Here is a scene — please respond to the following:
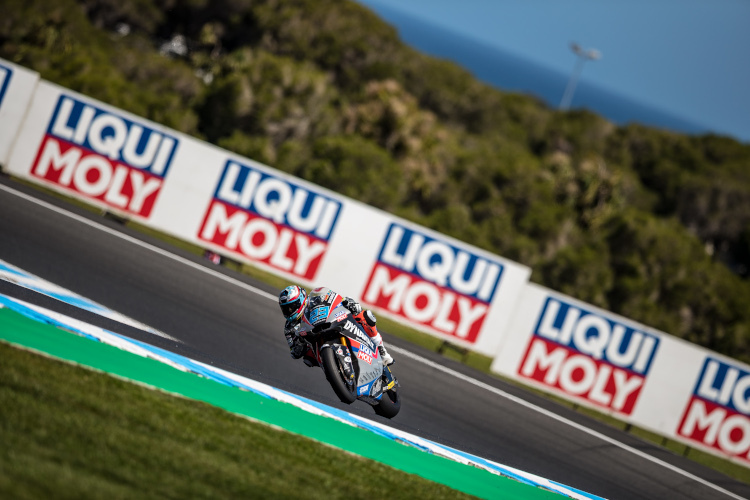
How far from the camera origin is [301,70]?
36.6m

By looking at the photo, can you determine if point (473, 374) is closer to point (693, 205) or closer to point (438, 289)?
point (438, 289)

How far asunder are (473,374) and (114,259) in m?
5.95

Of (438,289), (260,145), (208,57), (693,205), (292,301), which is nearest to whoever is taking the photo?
(292,301)

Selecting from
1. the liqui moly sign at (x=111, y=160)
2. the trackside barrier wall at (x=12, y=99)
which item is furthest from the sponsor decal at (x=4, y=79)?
the liqui moly sign at (x=111, y=160)

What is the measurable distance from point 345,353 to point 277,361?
75.8 inches

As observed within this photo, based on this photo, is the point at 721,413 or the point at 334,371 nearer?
the point at 334,371

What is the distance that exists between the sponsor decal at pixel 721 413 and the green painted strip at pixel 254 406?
635cm

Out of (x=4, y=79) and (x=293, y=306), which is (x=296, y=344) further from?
(x=4, y=79)

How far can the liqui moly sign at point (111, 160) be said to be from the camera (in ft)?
48.0

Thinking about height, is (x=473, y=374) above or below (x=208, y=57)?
below

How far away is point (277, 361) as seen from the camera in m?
9.86

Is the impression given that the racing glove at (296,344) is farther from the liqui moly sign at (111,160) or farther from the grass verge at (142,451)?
the liqui moly sign at (111,160)

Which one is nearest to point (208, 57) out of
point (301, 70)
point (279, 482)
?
point (301, 70)

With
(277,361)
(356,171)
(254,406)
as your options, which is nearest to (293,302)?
(254,406)
